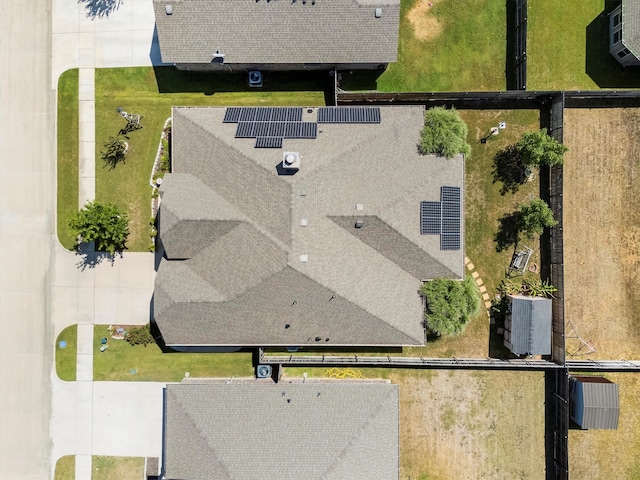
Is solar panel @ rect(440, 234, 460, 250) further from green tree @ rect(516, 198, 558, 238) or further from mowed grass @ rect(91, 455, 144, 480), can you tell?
mowed grass @ rect(91, 455, 144, 480)

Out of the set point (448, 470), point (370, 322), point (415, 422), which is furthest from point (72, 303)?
point (448, 470)

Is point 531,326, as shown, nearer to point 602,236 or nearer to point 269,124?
point 602,236

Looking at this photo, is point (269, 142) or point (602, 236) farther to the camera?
point (602, 236)

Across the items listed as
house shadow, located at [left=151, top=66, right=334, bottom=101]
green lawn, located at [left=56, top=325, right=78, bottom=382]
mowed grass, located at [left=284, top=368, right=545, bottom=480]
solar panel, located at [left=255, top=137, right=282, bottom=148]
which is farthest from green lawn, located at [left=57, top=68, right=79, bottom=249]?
mowed grass, located at [left=284, top=368, right=545, bottom=480]

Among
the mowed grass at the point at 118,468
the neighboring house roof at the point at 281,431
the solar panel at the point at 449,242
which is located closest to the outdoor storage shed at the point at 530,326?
the solar panel at the point at 449,242

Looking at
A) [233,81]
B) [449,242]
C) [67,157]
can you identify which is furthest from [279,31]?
[67,157]

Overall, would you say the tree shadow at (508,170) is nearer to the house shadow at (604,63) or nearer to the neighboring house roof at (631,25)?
the house shadow at (604,63)
